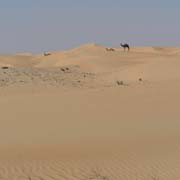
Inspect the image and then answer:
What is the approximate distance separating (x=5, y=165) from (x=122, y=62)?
2820 cm

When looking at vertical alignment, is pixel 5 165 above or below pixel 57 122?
below

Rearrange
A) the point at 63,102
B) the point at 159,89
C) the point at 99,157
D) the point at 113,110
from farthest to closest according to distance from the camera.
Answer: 1. the point at 159,89
2. the point at 63,102
3. the point at 113,110
4. the point at 99,157

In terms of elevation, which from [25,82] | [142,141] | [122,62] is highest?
[122,62]

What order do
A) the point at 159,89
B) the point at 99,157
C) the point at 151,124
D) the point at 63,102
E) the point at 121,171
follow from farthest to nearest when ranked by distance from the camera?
the point at 159,89
the point at 63,102
the point at 151,124
the point at 99,157
the point at 121,171

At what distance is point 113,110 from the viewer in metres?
14.2

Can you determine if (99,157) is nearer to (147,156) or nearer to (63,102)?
(147,156)

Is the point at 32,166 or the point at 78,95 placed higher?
the point at 78,95

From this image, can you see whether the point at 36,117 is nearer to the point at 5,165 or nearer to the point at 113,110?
the point at 113,110

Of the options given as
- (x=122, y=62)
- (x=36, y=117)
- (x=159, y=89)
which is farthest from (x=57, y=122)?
(x=122, y=62)

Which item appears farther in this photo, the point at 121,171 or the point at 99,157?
the point at 99,157

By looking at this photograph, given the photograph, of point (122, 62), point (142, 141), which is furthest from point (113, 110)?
point (122, 62)

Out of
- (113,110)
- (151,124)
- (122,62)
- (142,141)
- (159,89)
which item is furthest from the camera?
(122,62)

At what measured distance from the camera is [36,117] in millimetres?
13391

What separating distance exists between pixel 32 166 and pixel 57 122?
327 cm
